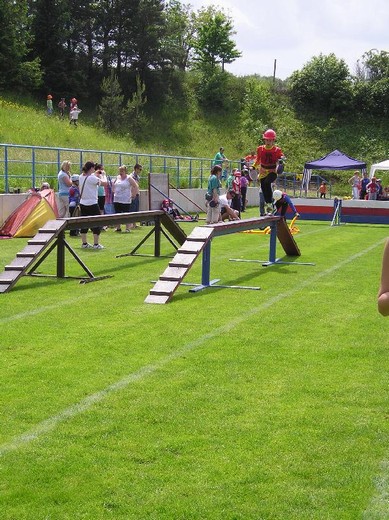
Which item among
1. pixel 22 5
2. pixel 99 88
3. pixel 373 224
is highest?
pixel 22 5

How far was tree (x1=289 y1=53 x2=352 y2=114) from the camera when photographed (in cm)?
7062

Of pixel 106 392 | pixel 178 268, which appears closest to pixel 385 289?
pixel 106 392

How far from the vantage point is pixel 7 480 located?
4.67 m

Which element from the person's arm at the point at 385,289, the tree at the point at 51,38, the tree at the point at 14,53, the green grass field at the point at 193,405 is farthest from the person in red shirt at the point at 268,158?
the tree at the point at 51,38

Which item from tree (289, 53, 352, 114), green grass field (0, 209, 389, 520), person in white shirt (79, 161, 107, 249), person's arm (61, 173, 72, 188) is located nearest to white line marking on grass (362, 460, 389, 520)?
green grass field (0, 209, 389, 520)

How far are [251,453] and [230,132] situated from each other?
6318 cm

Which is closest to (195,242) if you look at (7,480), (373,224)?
(7,480)

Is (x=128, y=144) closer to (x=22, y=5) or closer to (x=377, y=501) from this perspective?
(x=22, y=5)

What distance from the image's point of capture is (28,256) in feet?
39.0

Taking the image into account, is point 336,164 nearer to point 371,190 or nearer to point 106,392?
point 371,190

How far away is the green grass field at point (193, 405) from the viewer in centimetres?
449

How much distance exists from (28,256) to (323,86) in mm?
62769

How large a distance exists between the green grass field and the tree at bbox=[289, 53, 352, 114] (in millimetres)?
61345

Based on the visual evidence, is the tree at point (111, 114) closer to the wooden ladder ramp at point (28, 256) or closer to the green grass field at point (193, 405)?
the wooden ladder ramp at point (28, 256)
